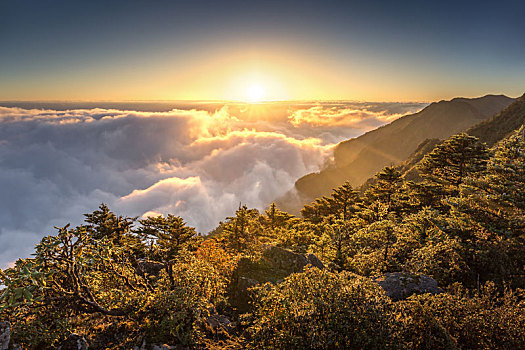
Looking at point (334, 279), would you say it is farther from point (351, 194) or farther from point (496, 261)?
point (351, 194)

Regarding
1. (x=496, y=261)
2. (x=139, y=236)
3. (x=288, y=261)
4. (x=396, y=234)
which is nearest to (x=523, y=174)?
(x=496, y=261)

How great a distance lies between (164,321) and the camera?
685cm

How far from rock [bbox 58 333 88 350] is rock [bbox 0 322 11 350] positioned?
4.39 feet

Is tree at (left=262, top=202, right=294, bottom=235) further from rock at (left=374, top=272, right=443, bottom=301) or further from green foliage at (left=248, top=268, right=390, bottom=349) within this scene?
green foliage at (left=248, top=268, right=390, bottom=349)

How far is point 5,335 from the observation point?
5.53 m

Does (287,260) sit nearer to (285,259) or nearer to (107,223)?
(285,259)

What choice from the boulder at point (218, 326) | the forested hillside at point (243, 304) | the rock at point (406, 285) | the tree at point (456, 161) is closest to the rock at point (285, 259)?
the forested hillside at point (243, 304)

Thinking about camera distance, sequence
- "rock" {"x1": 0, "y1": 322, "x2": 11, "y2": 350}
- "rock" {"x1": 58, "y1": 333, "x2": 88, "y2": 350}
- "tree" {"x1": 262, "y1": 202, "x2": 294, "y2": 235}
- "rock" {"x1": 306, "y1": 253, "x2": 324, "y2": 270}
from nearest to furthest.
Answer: "rock" {"x1": 0, "y1": 322, "x2": 11, "y2": 350}
"rock" {"x1": 58, "y1": 333, "x2": 88, "y2": 350}
"rock" {"x1": 306, "y1": 253, "x2": 324, "y2": 270}
"tree" {"x1": 262, "y1": 202, "x2": 294, "y2": 235}

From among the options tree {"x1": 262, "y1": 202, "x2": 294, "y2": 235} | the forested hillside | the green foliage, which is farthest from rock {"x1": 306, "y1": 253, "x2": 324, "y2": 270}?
tree {"x1": 262, "y1": 202, "x2": 294, "y2": 235}

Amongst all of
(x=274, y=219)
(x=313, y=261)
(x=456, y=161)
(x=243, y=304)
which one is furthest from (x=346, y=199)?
(x=243, y=304)

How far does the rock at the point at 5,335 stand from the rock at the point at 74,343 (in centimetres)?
134

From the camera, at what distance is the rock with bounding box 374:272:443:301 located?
11055 mm

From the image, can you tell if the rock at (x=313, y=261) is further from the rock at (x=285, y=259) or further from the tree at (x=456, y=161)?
the tree at (x=456, y=161)

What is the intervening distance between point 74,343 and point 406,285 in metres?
13.2
